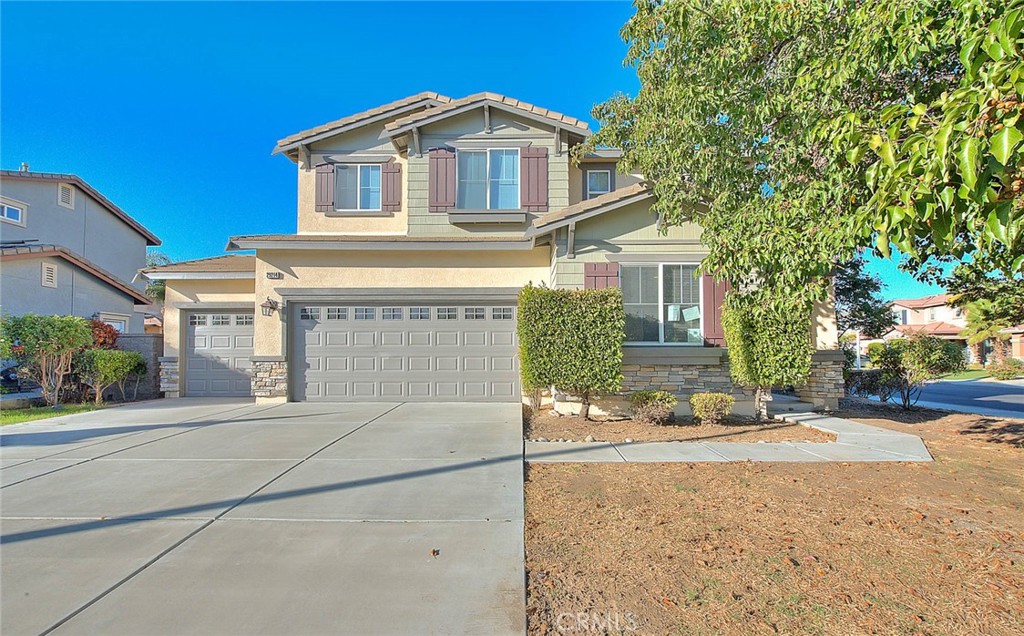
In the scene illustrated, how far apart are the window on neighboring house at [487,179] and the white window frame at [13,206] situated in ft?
57.8

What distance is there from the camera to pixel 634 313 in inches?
387

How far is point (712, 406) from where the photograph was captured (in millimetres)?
8688

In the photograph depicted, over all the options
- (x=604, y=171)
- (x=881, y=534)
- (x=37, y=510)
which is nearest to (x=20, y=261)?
Result: (x=37, y=510)

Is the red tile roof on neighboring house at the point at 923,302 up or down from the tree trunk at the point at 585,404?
up

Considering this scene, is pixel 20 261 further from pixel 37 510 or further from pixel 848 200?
pixel 848 200

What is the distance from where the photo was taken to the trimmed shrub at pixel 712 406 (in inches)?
343

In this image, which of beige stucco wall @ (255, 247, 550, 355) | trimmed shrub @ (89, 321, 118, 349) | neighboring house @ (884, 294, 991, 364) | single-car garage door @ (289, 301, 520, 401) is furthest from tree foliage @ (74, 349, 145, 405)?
neighboring house @ (884, 294, 991, 364)

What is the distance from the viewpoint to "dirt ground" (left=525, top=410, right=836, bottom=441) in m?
7.66

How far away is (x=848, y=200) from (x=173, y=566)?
6.01 m

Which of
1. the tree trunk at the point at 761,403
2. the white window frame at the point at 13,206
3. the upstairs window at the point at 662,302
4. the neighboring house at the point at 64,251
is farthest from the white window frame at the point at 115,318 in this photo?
the tree trunk at the point at 761,403

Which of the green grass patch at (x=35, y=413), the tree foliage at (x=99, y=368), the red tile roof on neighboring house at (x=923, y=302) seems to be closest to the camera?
the green grass patch at (x=35, y=413)

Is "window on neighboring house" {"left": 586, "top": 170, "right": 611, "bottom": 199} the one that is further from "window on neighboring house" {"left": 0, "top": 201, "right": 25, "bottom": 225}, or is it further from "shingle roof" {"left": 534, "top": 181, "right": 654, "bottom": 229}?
"window on neighboring house" {"left": 0, "top": 201, "right": 25, "bottom": 225}

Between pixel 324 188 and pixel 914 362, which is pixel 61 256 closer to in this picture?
pixel 324 188

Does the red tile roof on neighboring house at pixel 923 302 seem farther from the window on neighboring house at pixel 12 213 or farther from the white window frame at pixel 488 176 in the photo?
the window on neighboring house at pixel 12 213
